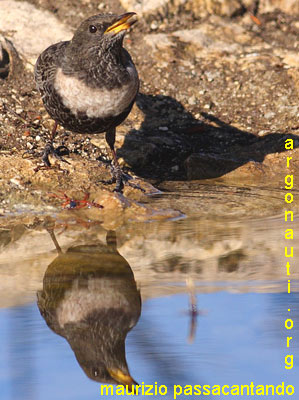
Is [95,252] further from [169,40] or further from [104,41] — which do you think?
[169,40]

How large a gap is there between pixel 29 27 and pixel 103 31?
2.89 m

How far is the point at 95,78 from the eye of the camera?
5.58 metres

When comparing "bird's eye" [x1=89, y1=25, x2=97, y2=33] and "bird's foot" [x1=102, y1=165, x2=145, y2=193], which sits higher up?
"bird's eye" [x1=89, y1=25, x2=97, y2=33]

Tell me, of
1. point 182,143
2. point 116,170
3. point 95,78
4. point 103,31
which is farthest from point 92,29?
point 182,143

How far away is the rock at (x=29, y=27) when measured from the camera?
26.3 feet

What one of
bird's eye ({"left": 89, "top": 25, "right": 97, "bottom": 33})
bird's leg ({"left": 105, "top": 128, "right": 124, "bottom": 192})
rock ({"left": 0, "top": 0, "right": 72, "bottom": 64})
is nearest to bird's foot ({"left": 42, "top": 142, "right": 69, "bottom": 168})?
bird's leg ({"left": 105, "top": 128, "right": 124, "bottom": 192})

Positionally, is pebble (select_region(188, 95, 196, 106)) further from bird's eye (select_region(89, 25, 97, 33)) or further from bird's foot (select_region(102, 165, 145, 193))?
bird's eye (select_region(89, 25, 97, 33))

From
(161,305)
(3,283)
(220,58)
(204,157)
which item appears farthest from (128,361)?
(220,58)

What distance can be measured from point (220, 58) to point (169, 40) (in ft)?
1.97

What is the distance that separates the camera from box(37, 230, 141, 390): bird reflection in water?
10.8ft

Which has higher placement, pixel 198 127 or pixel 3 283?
pixel 3 283

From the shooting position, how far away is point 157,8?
28.5 feet

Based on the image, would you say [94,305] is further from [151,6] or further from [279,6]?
[279,6]

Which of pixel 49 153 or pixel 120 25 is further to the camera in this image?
pixel 49 153
